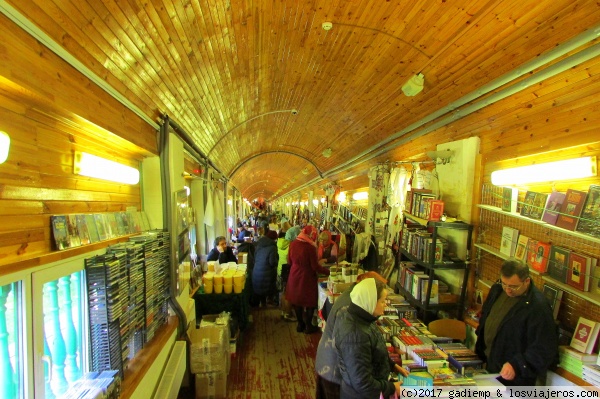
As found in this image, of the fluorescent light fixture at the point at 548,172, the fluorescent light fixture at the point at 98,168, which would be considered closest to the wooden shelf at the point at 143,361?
the fluorescent light fixture at the point at 98,168

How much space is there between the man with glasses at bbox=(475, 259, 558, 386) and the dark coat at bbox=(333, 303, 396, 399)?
935 mm

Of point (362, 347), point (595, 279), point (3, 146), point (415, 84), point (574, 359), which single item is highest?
point (415, 84)

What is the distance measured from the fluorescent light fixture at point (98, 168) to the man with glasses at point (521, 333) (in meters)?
3.21

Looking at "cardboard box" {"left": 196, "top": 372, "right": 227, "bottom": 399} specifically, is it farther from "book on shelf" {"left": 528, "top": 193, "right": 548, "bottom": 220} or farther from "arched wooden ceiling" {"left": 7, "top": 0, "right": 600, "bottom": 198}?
"book on shelf" {"left": 528, "top": 193, "right": 548, "bottom": 220}

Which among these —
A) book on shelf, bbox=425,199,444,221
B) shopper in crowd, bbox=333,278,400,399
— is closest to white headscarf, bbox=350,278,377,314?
shopper in crowd, bbox=333,278,400,399

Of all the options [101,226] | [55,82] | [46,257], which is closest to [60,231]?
[46,257]

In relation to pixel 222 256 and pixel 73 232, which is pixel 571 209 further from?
pixel 222 256

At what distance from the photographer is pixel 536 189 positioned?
9.07ft

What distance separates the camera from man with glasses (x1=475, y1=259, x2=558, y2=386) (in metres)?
2.29

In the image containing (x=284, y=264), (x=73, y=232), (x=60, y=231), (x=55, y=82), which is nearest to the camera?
(x=55, y=82)

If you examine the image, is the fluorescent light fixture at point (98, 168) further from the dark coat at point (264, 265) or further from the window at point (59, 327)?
the dark coat at point (264, 265)

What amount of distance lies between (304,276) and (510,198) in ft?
Result: 11.1

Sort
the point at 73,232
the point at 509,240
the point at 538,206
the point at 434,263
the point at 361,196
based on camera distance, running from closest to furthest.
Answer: the point at 73,232 → the point at 538,206 → the point at 509,240 → the point at 434,263 → the point at 361,196

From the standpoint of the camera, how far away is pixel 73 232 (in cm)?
210
